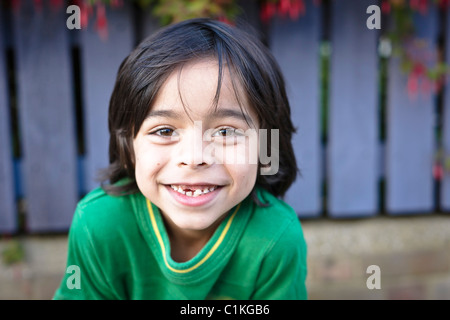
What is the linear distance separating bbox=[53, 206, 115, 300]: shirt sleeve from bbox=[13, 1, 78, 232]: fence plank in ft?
4.39

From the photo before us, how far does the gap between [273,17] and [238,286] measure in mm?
1755

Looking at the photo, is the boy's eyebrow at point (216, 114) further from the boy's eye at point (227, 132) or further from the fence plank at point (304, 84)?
the fence plank at point (304, 84)

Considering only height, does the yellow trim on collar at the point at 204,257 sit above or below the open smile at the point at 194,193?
below

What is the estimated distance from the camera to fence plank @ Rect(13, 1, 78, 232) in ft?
8.42

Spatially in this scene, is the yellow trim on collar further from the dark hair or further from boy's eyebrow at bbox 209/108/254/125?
boy's eyebrow at bbox 209/108/254/125

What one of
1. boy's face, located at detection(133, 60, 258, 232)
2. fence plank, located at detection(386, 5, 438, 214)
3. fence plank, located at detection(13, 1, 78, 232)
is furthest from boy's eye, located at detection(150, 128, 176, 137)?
fence plank, located at detection(386, 5, 438, 214)

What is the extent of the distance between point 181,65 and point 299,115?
1672 mm

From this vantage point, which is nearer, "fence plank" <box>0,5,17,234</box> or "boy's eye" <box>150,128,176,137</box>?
"boy's eye" <box>150,128,176,137</box>

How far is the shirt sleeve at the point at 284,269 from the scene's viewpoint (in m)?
1.40

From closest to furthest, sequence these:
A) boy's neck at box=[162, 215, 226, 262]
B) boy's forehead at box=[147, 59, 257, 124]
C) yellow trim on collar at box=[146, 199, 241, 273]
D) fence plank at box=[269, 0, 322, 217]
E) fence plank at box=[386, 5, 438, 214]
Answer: boy's forehead at box=[147, 59, 257, 124]
yellow trim on collar at box=[146, 199, 241, 273]
boy's neck at box=[162, 215, 226, 262]
fence plank at box=[269, 0, 322, 217]
fence plank at box=[386, 5, 438, 214]

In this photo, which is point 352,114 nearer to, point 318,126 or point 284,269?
point 318,126

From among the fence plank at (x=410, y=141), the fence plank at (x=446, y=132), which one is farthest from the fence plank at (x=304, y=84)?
the fence plank at (x=446, y=132)

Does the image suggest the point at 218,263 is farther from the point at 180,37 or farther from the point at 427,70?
the point at 427,70

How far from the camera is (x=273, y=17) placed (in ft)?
8.83
